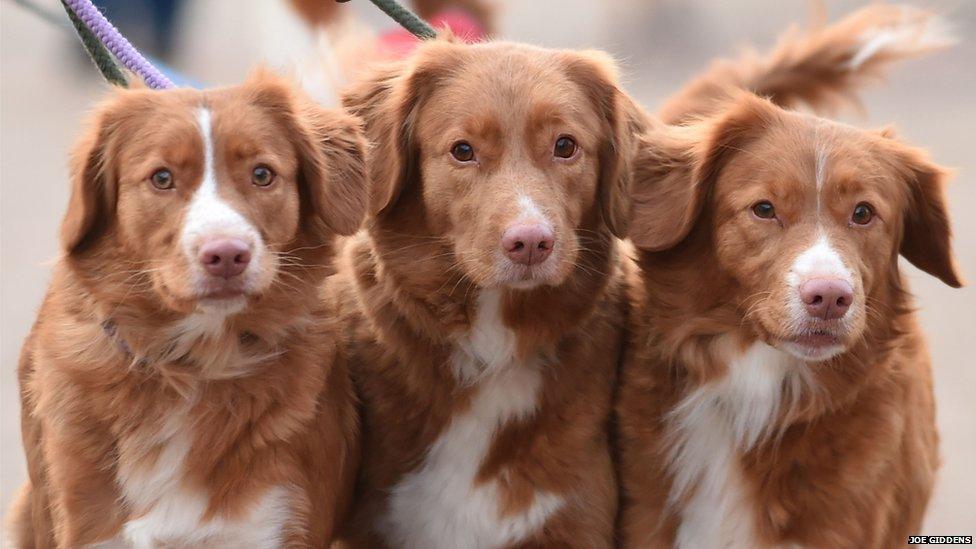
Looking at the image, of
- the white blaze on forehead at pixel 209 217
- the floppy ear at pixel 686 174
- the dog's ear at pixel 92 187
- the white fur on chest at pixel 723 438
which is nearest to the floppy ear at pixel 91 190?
the dog's ear at pixel 92 187

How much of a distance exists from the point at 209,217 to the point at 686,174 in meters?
1.55

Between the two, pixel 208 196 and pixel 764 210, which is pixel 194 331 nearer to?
pixel 208 196

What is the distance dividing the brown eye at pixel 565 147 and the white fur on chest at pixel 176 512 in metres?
1.33

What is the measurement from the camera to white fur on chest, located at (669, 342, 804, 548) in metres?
4.29

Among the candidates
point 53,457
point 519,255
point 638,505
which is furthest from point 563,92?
point 53,457

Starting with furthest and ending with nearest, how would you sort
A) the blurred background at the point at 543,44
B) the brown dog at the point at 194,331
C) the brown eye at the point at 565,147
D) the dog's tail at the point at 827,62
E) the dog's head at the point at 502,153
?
the blurred background at the point at 543,44
the dog's tail at the point at 827,62
the brown eye at the point at 565,147
the dog's head at the point at 502,153
the brown dog at the point at 194,331

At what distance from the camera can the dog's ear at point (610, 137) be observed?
4383mm

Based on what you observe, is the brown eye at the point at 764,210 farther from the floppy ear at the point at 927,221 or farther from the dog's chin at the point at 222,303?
the dog's chin at the point at 222,303

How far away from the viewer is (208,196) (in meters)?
3.73

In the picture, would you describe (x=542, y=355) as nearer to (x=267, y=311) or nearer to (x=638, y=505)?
(x=638, y=505)

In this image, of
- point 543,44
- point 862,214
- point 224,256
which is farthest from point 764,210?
point 543,44

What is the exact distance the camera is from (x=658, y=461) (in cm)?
436

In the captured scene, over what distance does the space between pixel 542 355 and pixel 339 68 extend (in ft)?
7.10

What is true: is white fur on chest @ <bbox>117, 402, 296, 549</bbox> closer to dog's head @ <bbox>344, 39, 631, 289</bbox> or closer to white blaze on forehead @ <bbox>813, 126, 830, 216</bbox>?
dog's head @ <bbox>344, 39, 631, 289</bbox>
